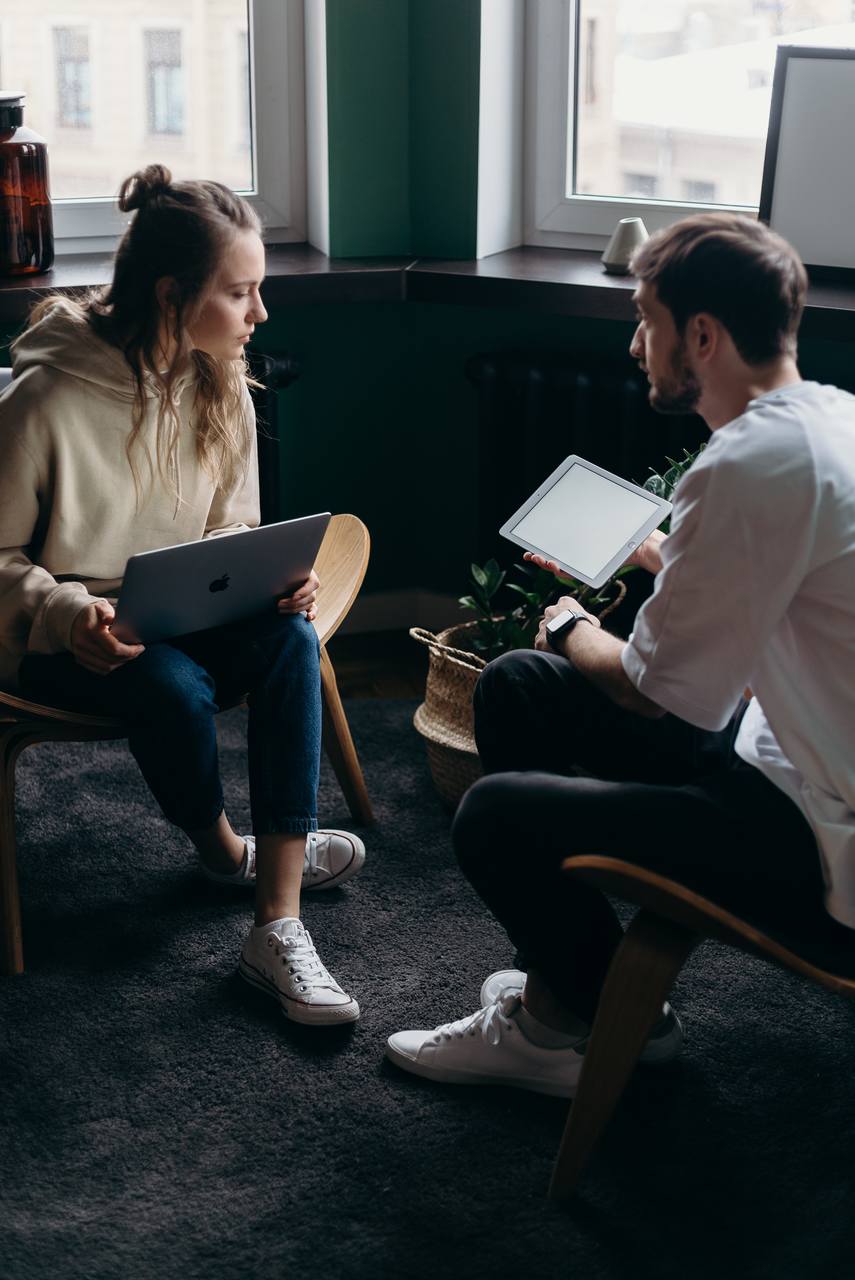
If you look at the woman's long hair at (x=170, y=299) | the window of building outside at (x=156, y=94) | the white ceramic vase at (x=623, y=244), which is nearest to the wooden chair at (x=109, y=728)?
the woman's long hair at (x=170, y=299)

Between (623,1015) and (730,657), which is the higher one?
(730,657)

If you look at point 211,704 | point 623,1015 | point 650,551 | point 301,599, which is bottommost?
point 623,1015

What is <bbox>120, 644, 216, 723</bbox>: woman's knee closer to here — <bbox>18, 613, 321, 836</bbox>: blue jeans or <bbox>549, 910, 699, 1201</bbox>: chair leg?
<bbox>18, 613, 321, 836</bbox>: blue jeans

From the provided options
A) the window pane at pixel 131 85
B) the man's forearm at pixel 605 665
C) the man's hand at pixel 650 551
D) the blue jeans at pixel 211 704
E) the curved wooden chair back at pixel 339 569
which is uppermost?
the window pane at pixel 131 85

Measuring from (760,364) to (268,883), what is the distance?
965mm

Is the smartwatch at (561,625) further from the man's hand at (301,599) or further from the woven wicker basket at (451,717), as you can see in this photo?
the woven wicker basket at (451,717)

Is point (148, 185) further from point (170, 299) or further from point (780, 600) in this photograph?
point (780, 600)

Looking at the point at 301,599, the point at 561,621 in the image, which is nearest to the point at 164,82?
the point at 301,599

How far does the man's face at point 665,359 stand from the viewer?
1440 mm

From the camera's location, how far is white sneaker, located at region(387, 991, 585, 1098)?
170 cm

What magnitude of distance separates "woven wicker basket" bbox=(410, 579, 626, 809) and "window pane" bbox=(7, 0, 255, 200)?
1.18 meters

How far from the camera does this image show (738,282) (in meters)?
1.38

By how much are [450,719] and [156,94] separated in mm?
1402

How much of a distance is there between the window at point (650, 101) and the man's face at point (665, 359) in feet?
4.52
